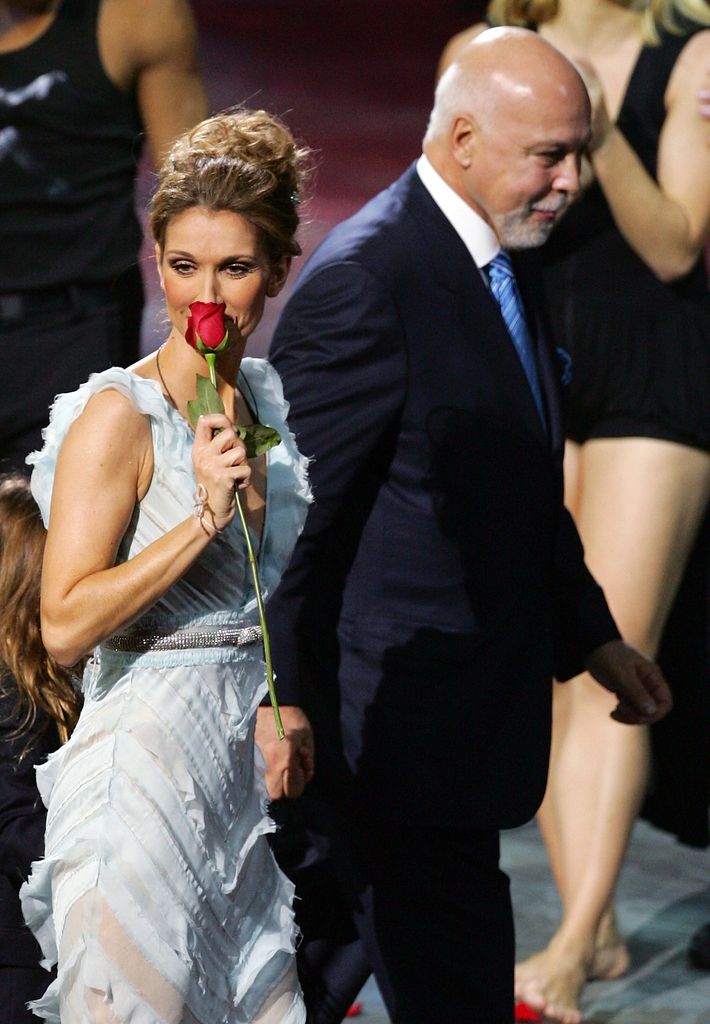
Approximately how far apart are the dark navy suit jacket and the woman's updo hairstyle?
53 centimetres

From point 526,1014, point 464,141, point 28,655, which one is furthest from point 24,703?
point 526,1014

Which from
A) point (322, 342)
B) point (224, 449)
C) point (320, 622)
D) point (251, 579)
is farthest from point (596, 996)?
point (224, 449)

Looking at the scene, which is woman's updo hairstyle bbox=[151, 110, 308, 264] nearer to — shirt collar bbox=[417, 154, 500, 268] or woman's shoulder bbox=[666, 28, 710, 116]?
shirt collar bbox=[417, 154, 500, 268]

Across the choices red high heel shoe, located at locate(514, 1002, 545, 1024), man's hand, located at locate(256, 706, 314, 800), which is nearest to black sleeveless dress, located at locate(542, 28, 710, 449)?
red high heel shoe, located at locate(514, 1002, 545, 1024)

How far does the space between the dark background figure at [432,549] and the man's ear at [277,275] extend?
514 millimetres

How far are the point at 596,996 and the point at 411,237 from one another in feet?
5.74

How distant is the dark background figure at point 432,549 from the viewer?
102 inches

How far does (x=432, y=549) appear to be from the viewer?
2.61 m

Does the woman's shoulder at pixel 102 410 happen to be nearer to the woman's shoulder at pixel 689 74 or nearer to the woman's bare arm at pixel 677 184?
the woman's bare arm at pixel 677 184

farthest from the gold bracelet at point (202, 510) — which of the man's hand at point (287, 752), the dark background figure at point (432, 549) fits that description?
the dark background figure at point (432, 549)

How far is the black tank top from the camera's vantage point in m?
3.68

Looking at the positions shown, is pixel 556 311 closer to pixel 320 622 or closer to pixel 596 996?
pixel 596 996

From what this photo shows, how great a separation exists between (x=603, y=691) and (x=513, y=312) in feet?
4.63

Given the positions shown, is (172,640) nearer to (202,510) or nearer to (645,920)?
(202,510)
